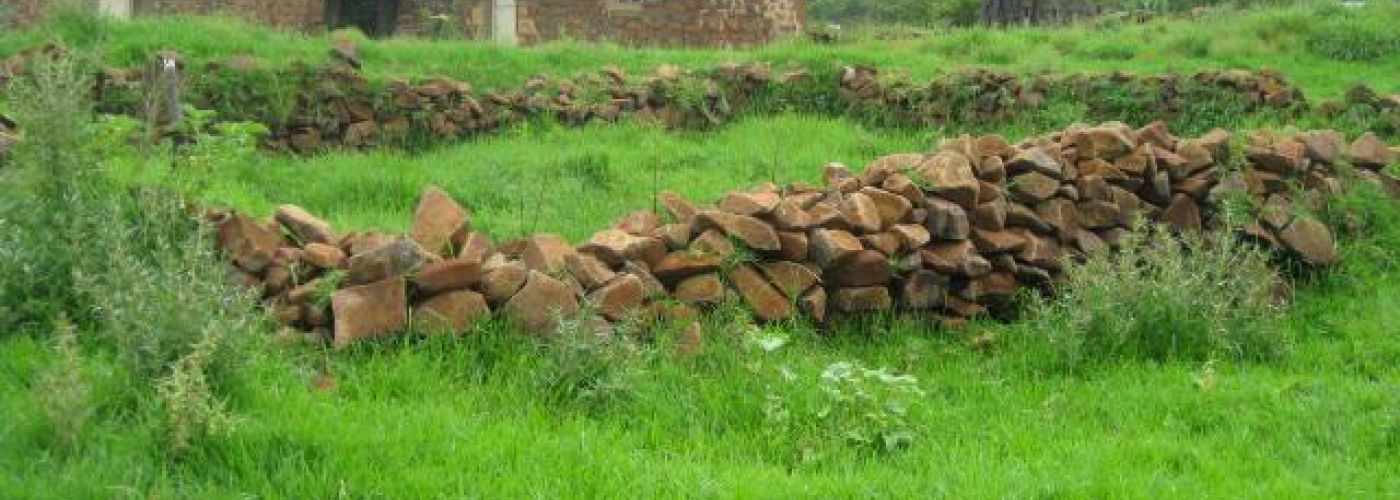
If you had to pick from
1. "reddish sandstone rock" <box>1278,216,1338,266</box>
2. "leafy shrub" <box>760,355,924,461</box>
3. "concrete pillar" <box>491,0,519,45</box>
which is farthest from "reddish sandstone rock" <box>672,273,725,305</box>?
"concrete pillar" <box>491,0,519,45</box>

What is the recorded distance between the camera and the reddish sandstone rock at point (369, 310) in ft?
15.1

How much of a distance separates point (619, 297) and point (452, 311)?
2.00 feet

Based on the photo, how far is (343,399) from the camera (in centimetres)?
419

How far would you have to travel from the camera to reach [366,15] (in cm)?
1831

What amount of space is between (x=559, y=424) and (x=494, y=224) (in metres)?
3.13

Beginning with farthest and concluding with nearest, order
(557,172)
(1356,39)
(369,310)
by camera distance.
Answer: (1356,39) < (557,172) < (369,310)

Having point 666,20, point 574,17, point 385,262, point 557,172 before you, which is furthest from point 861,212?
point 574,17

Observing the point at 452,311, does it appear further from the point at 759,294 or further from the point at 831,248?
the point at 831,248

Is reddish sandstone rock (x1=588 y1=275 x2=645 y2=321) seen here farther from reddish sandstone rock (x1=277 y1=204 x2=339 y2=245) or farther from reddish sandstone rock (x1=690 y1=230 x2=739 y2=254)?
reddish sandstone rock (x1=277 y1=204 x2=339 y2=245)

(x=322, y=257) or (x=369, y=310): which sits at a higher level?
(x=322, y=257)

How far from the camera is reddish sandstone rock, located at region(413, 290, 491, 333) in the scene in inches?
185

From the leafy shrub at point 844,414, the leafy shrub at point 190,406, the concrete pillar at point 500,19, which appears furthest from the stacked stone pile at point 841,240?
the concrete pillar at point 500,19

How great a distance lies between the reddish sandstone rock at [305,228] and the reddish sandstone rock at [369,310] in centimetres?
60

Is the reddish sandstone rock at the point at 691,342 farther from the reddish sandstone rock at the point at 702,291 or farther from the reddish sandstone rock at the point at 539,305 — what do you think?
the reddish sandstone rock at the point at 539,305
